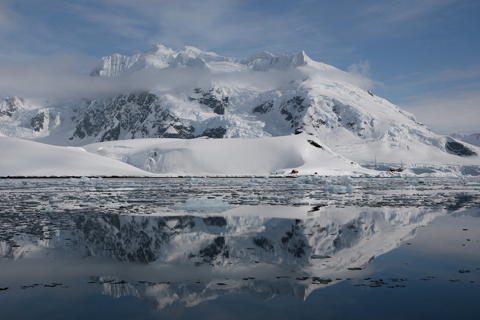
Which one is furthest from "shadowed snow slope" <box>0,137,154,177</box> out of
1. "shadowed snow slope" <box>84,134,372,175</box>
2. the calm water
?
the calm water

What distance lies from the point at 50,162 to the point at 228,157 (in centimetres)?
4668

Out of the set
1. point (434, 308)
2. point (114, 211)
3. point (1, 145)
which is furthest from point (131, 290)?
point (1, 145)

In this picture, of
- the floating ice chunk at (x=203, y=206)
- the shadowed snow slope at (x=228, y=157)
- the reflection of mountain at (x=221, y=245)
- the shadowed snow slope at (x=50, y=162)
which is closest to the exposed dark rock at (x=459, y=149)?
the shadowed snow slope at (x=228, y=157)

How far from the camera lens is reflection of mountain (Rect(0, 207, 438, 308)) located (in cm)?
706

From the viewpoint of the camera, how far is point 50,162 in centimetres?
8112

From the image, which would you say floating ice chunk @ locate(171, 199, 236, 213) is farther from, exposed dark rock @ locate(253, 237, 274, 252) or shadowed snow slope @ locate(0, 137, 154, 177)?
shadowed snow slope @ locate(0, 137, 154, 177)

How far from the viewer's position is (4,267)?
8391 millimetres

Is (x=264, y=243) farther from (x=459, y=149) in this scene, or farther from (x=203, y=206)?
(x=459, y=149)

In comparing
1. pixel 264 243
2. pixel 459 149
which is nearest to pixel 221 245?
pixel 264 243

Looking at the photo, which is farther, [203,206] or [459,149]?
[459,149]

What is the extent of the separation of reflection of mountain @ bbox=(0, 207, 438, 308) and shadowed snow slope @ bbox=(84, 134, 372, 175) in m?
86.2

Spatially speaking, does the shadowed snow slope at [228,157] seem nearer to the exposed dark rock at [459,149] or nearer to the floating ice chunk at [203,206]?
the floating ice chunk at [203,206]

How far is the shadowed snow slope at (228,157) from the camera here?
104m

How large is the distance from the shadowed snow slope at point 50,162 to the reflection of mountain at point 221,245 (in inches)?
2638
